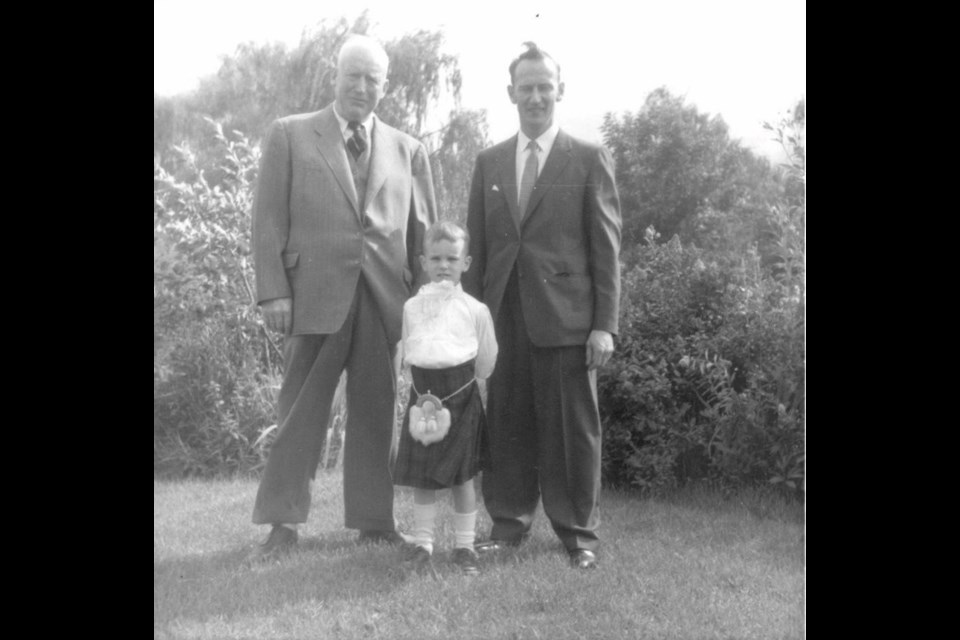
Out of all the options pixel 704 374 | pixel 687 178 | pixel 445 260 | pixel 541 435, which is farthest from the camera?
pixel 704 374

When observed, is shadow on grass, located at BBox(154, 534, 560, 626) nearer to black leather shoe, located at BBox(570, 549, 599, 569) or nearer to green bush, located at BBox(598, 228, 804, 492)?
black leather shoe, located at BBox(570, 549, 599, 569)

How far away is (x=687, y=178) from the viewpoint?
5.36 m

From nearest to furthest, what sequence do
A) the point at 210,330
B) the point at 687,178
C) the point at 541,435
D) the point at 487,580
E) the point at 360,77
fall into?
the point at 487,580, the point at 360,77, the point at 541,435, the point at 687,178, the point at 210,330

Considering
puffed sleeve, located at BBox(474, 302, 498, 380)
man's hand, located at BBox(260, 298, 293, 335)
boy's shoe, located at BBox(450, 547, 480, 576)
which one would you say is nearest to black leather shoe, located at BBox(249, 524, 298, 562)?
boy's shoe, located at BBox(450, 547, 480, 576)

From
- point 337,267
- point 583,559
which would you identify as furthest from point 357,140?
point 583,559

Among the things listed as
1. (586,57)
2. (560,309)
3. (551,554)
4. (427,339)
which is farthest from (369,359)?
(586,57)

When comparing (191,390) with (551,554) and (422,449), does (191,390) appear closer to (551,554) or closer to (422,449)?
(422,449)

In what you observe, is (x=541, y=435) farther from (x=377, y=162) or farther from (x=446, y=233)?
(x=377, y=162)

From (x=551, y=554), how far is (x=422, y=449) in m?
0.84

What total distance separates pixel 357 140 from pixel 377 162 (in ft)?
0.48

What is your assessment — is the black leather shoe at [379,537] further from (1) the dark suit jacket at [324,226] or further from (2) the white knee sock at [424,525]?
(1) the dark suit jacket at [324,226]

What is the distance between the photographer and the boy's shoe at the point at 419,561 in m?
4.91

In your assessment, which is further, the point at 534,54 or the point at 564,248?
the point at 564,248

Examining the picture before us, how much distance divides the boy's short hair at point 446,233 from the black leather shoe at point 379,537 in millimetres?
1480
